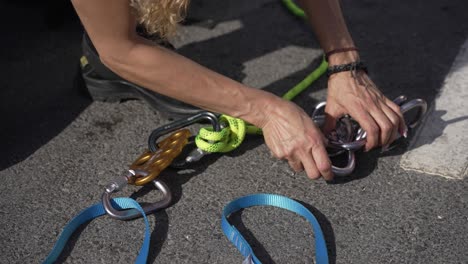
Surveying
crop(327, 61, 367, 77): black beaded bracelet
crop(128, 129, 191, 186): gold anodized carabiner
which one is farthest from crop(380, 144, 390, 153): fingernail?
crop(128, 129, 191, 186): gold anodized carabiner

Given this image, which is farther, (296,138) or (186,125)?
(186,125)

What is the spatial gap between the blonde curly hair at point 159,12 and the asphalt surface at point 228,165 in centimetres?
60

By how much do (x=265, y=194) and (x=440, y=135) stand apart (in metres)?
0.81

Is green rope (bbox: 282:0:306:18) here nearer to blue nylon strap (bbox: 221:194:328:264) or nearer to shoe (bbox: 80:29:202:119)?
shoe (bbox: 80:29:202:119)

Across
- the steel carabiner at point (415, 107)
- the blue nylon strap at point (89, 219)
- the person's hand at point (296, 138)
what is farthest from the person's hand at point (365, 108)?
the blue nylon strap at point (89, 219)

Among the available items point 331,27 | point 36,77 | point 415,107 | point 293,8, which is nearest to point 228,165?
point 331,27

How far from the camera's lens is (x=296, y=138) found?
→ 2092 millimetres

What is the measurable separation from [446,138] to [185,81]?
1.14 meters

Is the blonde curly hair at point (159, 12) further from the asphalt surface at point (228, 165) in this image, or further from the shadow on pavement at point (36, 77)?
the shadow on pavement at point (36, 77)

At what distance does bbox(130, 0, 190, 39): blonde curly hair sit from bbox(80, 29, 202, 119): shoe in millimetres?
516

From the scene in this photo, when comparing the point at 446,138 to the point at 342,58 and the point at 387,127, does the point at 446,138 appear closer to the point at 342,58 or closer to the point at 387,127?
the point at 387,127

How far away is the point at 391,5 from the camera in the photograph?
3.53m

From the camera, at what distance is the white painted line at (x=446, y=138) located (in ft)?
7.75

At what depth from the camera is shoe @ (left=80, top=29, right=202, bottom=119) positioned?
8.79 feet
